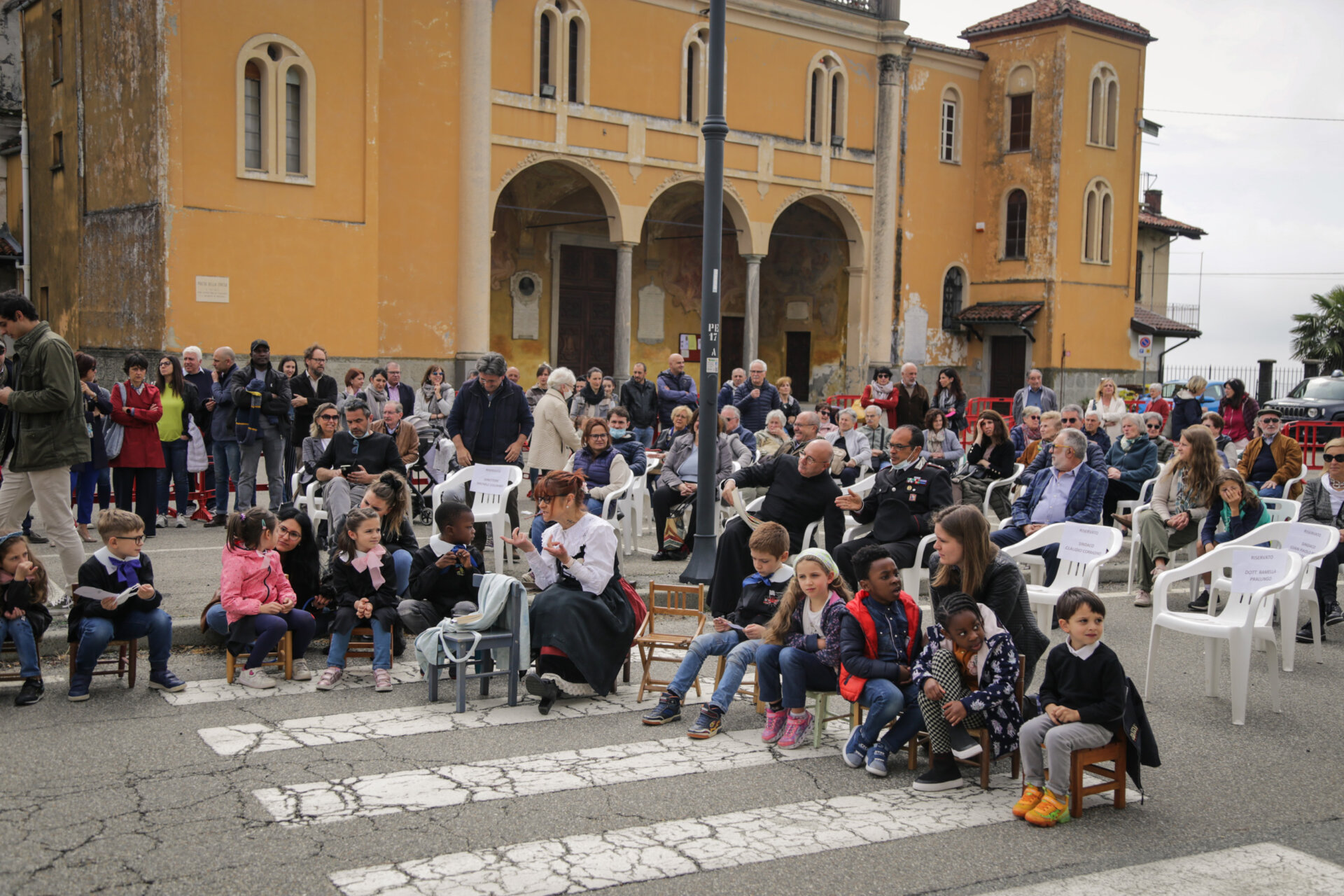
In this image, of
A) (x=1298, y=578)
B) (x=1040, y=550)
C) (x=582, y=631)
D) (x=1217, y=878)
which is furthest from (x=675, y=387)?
(x=1217, y=878)

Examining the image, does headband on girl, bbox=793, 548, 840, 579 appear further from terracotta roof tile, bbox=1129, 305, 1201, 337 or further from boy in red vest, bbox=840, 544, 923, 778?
terracotta roof tile, bbox=1129, 305, 1201, 337

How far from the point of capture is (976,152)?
106 ft

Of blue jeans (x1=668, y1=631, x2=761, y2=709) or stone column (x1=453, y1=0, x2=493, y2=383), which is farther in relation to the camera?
stone column (x1=453, y1=0, x2=493, y2=383)

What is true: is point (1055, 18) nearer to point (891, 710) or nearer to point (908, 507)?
point (908, 507)

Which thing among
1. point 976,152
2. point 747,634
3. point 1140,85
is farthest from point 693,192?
point 747,634

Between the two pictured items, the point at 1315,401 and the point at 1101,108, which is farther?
the point at 1101,108

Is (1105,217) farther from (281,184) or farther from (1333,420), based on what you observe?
(281,184)

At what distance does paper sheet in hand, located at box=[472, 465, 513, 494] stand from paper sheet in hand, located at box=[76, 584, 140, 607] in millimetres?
4467

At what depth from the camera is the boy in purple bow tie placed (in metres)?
6.59

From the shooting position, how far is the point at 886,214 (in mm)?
30016

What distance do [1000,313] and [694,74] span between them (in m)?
10.8

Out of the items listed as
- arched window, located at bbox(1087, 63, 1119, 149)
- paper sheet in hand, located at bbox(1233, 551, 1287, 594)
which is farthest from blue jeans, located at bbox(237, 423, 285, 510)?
arched window, located at bbox(1087, 63, 1119, 149)

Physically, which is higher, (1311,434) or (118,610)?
(1311,434)

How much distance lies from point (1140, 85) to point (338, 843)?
33.9m
